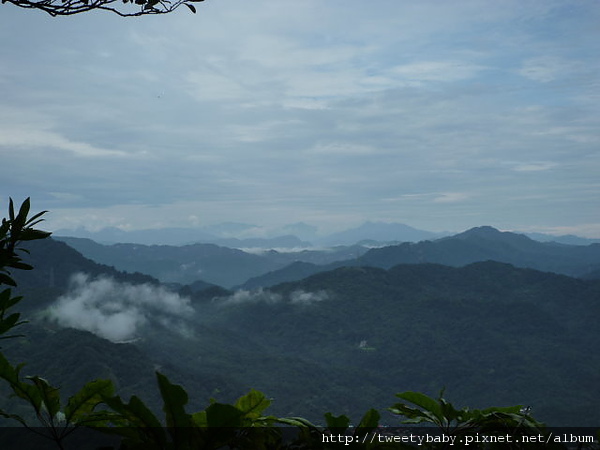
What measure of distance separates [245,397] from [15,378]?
972mm

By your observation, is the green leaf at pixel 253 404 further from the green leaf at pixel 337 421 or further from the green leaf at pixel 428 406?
the green leaf at pixel 428 406

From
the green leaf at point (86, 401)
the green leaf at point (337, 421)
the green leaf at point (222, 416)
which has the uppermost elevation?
the green leaf at point (222, 416)

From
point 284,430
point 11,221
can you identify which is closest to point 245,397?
point 284,430

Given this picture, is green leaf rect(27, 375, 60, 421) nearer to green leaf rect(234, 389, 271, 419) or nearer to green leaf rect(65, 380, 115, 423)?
green leaf rect(65, 380, 115, 423)

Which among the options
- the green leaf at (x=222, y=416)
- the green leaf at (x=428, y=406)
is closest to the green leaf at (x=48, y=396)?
the green leaf at (x=222, y=416)

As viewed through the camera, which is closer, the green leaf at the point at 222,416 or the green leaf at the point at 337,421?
the green leaf at the point at 222,416

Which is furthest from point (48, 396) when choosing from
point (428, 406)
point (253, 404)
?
point (428, 406)

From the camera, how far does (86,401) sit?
87.3 inches

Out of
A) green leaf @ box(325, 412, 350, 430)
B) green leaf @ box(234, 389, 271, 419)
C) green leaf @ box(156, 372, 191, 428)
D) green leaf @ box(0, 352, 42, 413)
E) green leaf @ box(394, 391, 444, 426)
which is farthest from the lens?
green leaf @ box(394, 391, 444, 426)

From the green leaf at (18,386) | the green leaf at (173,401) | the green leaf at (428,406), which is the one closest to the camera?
the green leaf at (173,401)

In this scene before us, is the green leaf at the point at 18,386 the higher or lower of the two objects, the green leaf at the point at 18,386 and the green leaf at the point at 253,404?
the higher

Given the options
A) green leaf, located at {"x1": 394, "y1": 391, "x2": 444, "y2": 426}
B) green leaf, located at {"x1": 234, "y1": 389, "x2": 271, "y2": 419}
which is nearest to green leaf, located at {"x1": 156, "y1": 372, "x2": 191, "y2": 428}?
green leaf, located at {"x1": 234, "y1": 389, "x2": 271, "y2": 419}

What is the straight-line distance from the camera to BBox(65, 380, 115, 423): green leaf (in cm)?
221

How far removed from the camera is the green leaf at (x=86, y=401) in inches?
87.0
